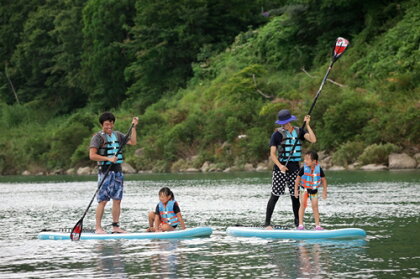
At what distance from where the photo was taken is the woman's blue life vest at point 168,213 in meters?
15.3

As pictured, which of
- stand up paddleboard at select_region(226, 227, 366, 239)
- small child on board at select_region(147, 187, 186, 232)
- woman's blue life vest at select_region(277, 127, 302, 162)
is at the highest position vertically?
woman's blue life vest at select_region(277, 127, 302, 162)

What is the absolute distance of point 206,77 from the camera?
62.7 metres

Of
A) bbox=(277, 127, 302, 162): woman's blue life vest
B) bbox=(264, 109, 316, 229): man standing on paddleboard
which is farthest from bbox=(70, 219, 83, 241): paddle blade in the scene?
bbox=(277, 127, 302, 162): woman's blue life vest

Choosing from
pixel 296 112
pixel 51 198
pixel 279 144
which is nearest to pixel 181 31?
pixel 296 112

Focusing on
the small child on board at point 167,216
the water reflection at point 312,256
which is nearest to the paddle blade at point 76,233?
the small child on board at point 167,216

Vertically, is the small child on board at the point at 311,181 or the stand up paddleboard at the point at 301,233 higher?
the small child on board at the point at 311,181

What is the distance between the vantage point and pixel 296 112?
4756 cm

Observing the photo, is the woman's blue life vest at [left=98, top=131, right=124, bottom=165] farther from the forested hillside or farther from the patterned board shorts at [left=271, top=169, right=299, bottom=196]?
the forested hillside

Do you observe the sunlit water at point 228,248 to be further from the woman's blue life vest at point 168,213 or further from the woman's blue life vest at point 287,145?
the woman's blue life vest at point 287,145

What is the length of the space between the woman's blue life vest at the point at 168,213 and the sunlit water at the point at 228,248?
64 centimetres

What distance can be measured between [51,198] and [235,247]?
16.4 metres

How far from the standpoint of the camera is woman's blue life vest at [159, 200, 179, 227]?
1526 cm

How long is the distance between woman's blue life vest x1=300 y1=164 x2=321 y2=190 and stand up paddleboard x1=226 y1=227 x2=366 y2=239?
729 mm

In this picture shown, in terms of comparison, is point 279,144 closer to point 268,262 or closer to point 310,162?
point 310,162
